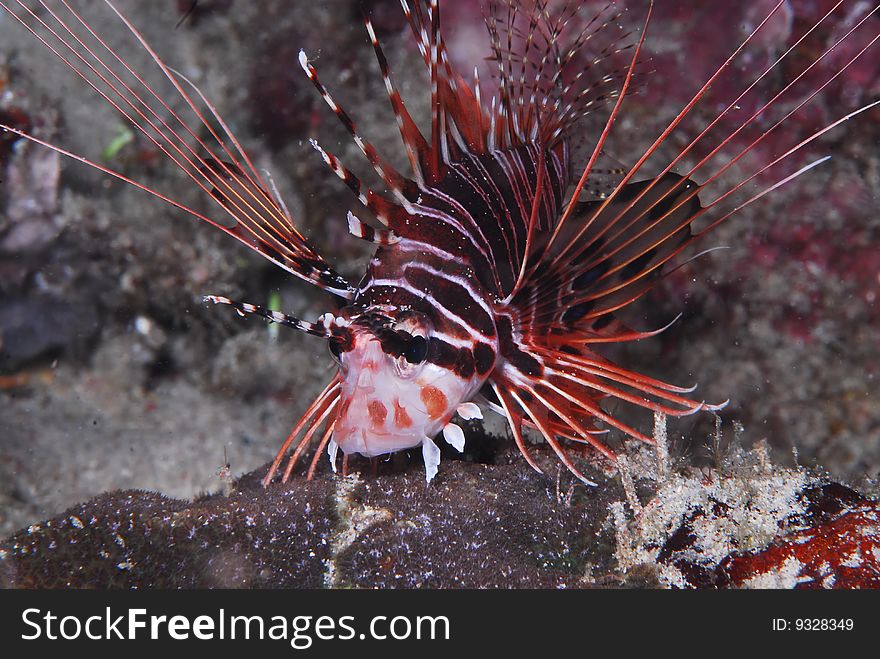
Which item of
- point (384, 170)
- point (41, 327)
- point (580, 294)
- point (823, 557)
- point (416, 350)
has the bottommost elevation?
point (823, 557)

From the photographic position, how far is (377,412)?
7.46 ft

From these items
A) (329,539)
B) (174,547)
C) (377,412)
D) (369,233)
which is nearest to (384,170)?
(369,233)

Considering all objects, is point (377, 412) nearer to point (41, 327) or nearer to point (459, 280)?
point (459, 280)

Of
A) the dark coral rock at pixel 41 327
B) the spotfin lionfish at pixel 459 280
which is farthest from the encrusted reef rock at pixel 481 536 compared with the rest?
the dark coral rock at pixel 41 327

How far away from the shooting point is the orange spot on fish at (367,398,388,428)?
227 centimetres

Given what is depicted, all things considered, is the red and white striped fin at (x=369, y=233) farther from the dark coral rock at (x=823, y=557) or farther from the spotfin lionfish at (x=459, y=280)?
the dark coral rock at (x=823, y=557)

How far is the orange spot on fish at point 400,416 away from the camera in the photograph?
2.29 m

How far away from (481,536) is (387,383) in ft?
2.10

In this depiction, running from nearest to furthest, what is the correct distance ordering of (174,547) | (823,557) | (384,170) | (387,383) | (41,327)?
1. (823,557)
2. (174,547)
3. (387,383)
4. (384,170)
5. (41,327)

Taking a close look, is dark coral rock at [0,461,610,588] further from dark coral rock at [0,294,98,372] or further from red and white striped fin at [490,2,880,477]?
dark coral rock at [0,294,98,372]

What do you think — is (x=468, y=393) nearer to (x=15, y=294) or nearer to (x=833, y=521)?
(x=833, y=521)

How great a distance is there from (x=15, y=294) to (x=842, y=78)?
6.22 meters

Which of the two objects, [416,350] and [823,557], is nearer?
[823,557]

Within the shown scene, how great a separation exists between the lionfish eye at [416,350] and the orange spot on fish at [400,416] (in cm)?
17
